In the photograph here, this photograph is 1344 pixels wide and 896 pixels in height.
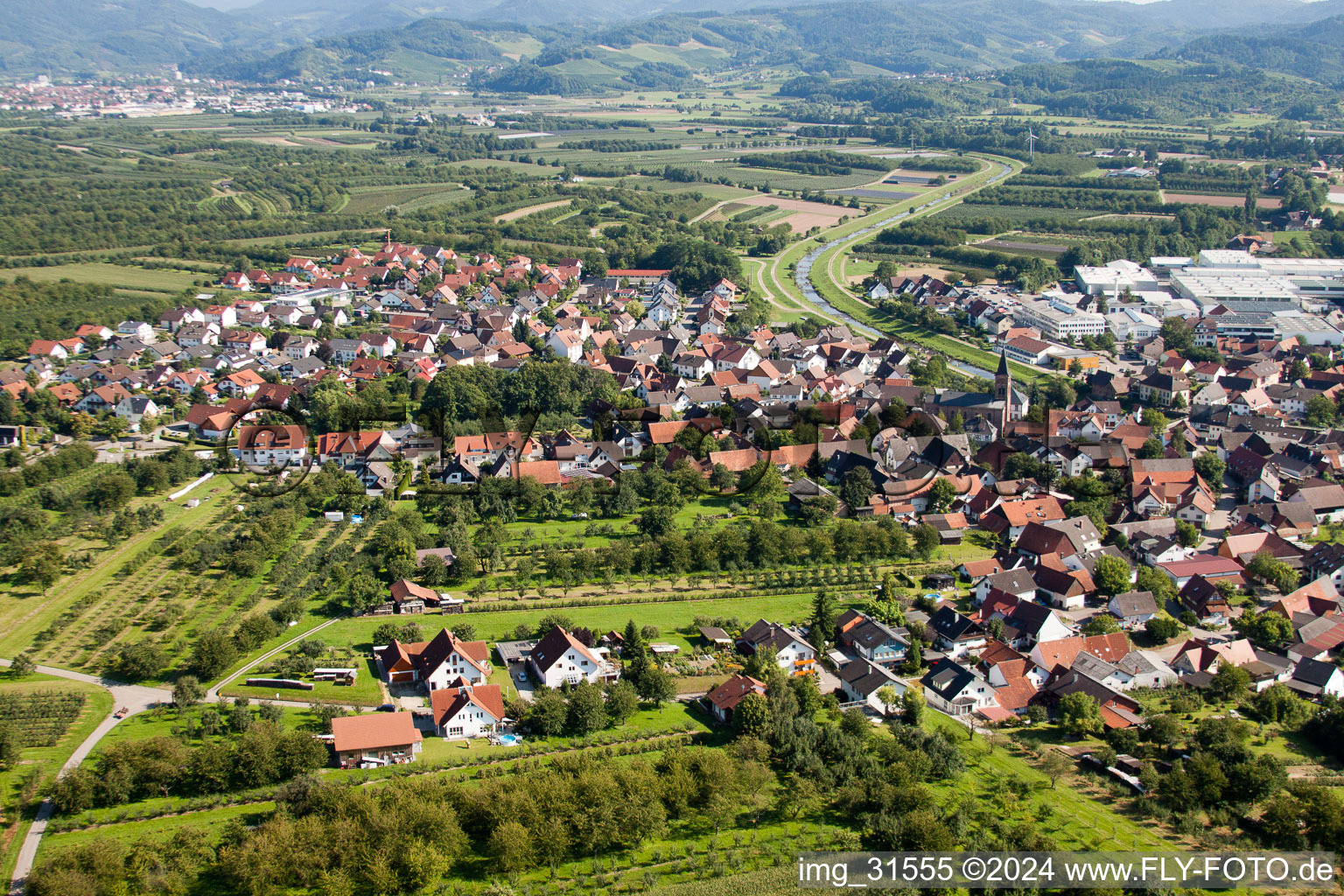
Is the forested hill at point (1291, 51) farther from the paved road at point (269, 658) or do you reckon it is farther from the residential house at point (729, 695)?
the paved road at point (269, 658)

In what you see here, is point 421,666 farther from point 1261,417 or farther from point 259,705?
point 1261,417

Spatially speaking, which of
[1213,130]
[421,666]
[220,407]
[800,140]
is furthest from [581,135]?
[421,666]

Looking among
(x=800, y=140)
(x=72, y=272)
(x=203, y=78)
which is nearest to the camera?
A: (x=72, y=272)

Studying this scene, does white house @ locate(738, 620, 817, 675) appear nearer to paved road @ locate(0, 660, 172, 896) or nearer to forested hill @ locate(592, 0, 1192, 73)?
paved road @ locate(0, 660, 172, 896)

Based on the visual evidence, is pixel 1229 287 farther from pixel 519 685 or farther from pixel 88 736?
pixel 88 736

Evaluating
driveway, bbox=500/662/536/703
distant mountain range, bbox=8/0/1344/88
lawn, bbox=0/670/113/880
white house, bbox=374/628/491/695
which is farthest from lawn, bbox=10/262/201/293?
distant mountain range, bbox=8/0/1344/88
